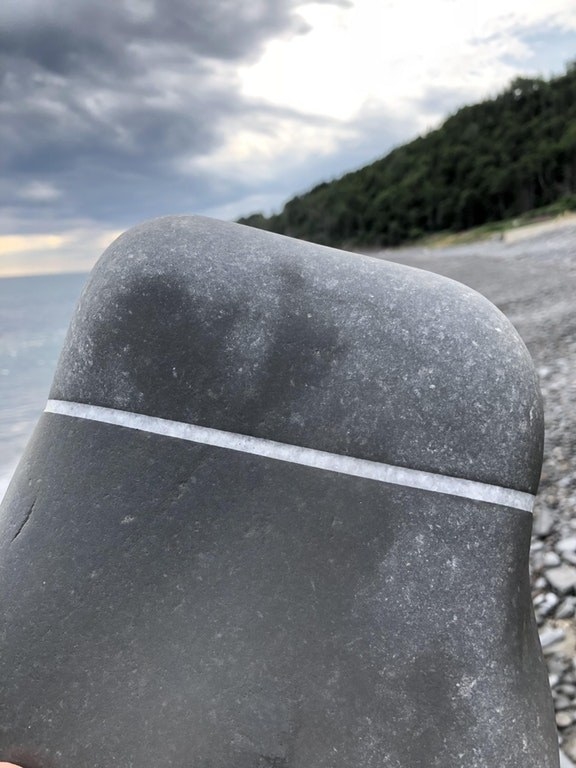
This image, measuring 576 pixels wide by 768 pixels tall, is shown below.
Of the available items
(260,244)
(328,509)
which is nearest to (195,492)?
(328,509)

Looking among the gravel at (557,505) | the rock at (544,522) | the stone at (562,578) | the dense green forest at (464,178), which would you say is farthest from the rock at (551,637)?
the dense green forest at (464,178)

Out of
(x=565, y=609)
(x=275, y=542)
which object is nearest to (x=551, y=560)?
(x=565, y=609)

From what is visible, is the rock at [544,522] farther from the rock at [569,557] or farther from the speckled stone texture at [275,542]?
the speckled stone texture at [275,542]

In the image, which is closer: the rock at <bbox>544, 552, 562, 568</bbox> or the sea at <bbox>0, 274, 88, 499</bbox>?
the rock at <bbox>544, 552, 562, 568</bbox>

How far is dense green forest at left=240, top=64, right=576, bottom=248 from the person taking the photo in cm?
4828

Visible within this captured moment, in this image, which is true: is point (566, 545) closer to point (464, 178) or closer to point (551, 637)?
point (551, 637)

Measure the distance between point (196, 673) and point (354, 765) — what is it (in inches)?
21.0

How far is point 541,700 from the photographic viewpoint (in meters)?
2.00

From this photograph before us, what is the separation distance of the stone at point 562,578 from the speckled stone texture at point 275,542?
3.02ft

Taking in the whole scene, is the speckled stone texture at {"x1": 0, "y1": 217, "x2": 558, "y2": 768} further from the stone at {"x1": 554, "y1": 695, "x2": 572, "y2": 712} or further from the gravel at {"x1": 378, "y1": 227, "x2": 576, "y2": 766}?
the gravel at {"x1": 378, "y1": 227, "x2": 576, "y2": 766}

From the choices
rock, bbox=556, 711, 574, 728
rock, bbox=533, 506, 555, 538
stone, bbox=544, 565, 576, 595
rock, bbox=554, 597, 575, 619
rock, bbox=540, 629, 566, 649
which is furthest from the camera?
rock, bbox=533, 506, 555, 538

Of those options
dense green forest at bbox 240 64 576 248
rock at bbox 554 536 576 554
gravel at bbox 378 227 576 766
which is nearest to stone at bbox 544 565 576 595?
gravel at bbox 378 227 576 766

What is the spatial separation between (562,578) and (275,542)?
1.72 meters

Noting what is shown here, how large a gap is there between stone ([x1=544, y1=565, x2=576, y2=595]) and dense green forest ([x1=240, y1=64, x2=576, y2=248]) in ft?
116
